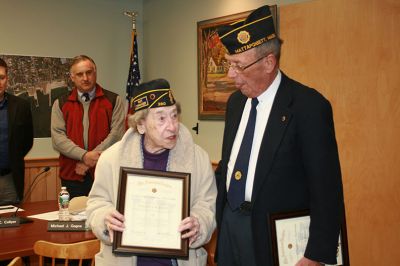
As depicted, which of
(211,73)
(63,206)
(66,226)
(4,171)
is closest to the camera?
(66,226)

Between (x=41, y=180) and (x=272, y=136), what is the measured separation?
430 cm

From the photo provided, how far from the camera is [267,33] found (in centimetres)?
189

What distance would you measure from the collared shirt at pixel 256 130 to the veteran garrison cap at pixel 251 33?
0.17m

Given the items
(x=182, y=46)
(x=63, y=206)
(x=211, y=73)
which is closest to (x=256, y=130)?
(x=63, y=206)

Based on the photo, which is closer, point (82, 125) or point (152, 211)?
point (152, 211)

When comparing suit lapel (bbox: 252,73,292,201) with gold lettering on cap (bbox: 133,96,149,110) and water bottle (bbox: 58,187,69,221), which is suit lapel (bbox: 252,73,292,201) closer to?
gold lettering on cap (bbox: 133,96,149,110)

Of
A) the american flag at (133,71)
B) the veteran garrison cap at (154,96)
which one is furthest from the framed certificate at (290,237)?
the american flag at (133,71)

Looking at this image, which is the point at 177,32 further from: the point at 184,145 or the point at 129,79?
the point at 184,145

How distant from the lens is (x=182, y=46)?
5668 millimetres

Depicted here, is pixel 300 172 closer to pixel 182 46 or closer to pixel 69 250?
pixel 69 250

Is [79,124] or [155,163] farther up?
[79,124]

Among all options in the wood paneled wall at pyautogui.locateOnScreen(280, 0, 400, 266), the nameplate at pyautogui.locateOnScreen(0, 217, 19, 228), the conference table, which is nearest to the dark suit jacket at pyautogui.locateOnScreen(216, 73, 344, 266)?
the conference table

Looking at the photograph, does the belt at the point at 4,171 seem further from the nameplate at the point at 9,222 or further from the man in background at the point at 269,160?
the man in background at the point at 269,160

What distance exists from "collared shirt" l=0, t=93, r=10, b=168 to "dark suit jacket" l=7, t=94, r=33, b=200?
0.08 ft
